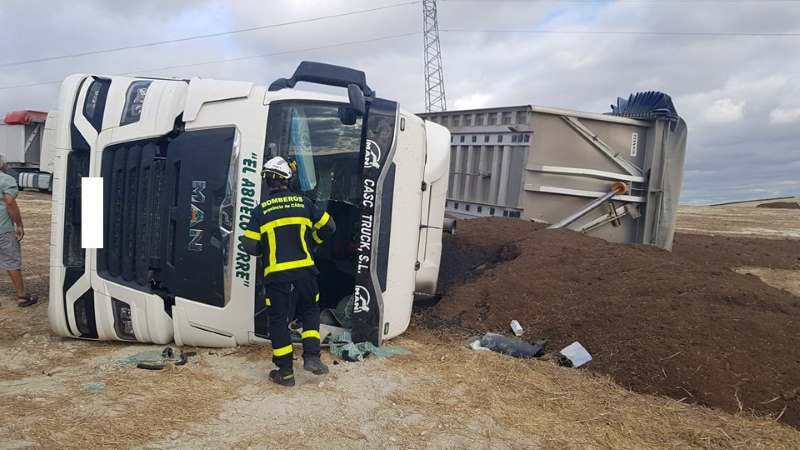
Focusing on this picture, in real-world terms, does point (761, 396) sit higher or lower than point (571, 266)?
lower

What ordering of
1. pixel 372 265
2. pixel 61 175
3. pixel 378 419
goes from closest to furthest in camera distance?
pixel 378 419, pixel 372 265, pixel 61 175

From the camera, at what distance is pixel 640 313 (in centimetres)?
466

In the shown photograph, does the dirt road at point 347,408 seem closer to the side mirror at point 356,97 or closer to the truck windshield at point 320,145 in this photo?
the truck windshield at point 320,145

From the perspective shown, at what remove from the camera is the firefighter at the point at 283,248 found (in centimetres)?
386

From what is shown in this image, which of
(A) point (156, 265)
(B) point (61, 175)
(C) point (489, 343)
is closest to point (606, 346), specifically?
(C) point (489, 343)

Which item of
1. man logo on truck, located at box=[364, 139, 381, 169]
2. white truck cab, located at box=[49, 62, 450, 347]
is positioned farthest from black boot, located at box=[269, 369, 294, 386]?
man logo on truck, located at box=[364, 139, 381, 169]

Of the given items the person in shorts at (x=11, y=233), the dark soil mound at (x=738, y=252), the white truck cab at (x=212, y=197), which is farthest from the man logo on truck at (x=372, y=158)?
the dark soil mound at (x=738, y=252)

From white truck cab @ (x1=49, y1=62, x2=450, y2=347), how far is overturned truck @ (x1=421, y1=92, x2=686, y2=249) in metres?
4.03

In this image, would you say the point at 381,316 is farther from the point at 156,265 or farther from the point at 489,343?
the point at 156,265

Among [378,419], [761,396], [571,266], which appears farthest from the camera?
[571,266]

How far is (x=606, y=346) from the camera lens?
174 inches

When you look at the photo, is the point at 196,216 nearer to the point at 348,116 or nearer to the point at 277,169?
the point at 277,169

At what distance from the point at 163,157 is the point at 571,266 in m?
4.04

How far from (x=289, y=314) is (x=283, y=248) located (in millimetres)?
486
